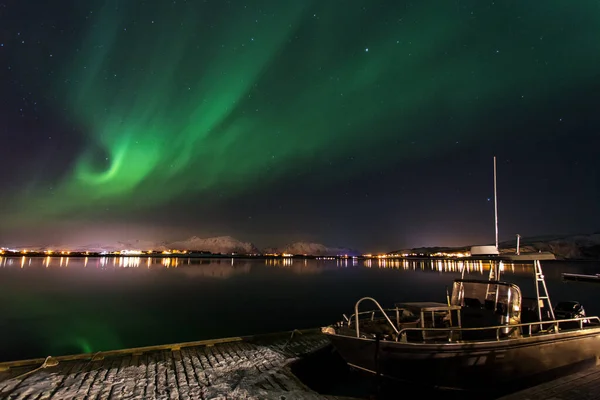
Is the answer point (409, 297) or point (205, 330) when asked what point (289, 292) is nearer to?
point (409, 297)

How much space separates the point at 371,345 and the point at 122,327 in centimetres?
2108

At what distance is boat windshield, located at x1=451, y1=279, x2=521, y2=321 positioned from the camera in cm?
999

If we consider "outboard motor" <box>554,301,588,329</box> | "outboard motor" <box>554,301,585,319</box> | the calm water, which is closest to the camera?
"outboard motor" <box>554,301,588,329</box>

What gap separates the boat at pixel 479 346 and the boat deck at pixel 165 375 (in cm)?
199

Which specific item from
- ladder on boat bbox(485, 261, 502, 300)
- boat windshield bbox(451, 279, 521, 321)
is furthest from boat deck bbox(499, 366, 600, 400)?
ladder on boat bbox(485, 261, 502, 300)

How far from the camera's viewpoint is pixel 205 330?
22.0 metres

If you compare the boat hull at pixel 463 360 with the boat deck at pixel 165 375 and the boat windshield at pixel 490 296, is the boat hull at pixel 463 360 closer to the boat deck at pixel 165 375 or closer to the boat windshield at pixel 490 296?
the boat windshield at pixel 490 296

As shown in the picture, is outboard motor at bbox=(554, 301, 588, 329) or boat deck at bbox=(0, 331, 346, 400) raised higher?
outboard motor at bbox=(554, 301, 588, 329)

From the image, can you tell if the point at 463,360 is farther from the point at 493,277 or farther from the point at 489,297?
the point at 493,277

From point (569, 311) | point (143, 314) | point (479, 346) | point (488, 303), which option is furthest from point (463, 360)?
point (143, 314)

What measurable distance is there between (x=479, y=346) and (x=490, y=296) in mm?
2769

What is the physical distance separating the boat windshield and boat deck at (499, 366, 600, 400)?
207 cm

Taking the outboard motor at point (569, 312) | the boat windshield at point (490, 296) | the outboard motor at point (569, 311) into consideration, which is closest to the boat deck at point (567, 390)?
the boat windshield at point (490, 296)

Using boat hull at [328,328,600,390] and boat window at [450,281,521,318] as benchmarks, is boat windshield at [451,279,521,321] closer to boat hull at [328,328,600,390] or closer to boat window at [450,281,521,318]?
Result: boat window at [450,281,521,318]
